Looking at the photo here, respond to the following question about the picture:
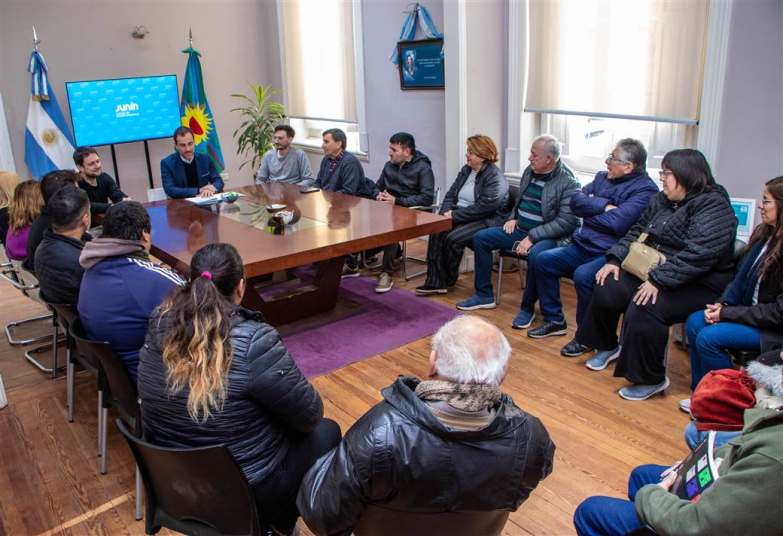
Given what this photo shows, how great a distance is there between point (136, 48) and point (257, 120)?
4.65 feet

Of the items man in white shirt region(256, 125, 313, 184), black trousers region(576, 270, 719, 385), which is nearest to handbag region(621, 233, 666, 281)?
black trousers region(576, 270, 719, 385)

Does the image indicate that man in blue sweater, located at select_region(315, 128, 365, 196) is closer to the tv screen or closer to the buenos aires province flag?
the buenos aires province flag

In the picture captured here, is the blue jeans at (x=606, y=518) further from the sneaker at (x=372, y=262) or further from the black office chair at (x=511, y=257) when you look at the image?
the sneaker at (x=372, y=262)

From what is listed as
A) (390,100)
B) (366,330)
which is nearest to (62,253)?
(366,330)

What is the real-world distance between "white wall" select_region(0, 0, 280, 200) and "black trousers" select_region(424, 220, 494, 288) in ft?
12.7

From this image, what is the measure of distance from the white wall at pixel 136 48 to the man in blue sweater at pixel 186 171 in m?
1.86

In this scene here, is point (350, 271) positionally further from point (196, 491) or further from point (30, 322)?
point (196, 491)

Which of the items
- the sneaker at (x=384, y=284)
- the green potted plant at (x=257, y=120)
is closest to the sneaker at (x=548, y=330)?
the sneaker at (x=384, y=284)

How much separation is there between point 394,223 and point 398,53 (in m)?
2.52

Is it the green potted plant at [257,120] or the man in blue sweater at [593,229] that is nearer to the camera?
the man in blue sweater at [593,229]

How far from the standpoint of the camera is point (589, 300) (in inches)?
145

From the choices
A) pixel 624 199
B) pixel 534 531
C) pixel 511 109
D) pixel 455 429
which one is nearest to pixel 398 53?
pixel 511 109

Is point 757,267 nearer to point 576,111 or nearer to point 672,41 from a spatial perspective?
point 672,41

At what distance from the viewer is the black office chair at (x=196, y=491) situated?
1.63 meters
